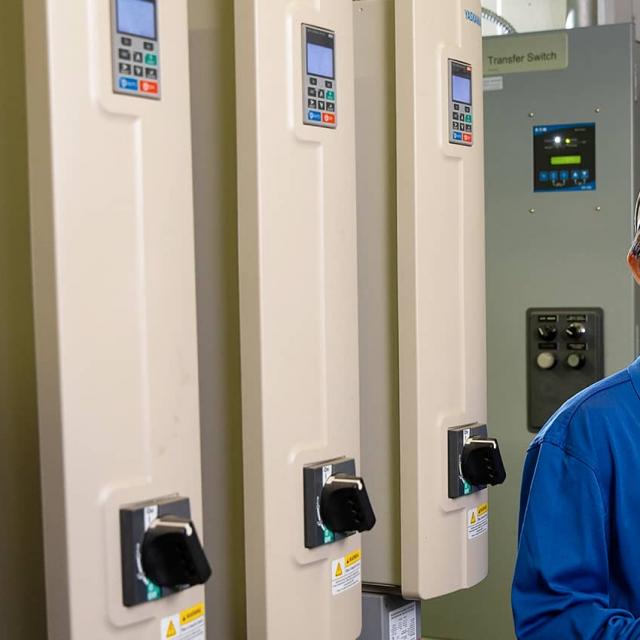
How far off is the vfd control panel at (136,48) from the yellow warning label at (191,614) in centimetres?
51

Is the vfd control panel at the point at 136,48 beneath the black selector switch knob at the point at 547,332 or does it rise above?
above

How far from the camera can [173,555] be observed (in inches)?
38.5

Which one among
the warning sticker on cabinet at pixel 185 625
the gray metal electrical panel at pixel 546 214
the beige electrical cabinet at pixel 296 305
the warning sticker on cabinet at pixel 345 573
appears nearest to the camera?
the warning sticker on cabinet at pixel 185 625

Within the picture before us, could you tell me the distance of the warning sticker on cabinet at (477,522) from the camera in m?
1.49

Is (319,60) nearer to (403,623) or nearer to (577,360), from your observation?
(403,623)

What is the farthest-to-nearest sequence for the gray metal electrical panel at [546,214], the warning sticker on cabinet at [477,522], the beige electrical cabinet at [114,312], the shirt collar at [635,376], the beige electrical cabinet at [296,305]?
the gray metal electrical panel at [546,214] → the warning sticker on cabinet at [477,522] → the shirt collar at [635,376] → the beige electrical cabinet at [296,305] → the beige electrical cabinet at [114,312]

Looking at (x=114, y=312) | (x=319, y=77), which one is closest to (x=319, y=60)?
(x=319, y=77)

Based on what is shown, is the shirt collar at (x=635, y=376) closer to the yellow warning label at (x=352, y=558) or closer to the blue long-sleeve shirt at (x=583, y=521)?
the blue long-sleeve shirt at (x=583, y=521)

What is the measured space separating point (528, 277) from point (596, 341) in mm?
263

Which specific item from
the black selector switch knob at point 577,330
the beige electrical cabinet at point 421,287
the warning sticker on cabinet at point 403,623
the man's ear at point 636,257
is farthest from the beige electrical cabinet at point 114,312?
the black selector switch knob at point 577,330

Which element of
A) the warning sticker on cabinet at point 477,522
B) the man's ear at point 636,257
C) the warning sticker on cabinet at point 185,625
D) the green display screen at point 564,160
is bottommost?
the warning sticker on cabinet at point 477,522

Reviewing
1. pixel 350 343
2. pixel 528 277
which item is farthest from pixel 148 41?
pixel 528 277

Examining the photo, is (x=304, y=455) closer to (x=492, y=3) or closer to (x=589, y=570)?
(x=589, y=570)

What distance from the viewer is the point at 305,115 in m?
1.18
